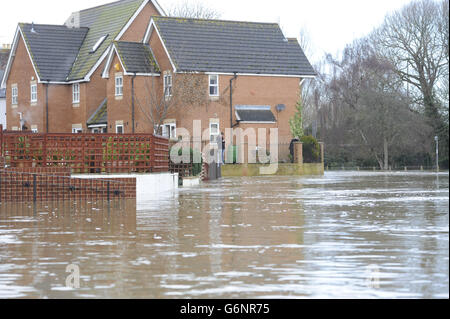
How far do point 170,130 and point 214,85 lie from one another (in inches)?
150

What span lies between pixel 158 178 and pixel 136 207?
275 inches

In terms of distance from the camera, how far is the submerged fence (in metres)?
23.3

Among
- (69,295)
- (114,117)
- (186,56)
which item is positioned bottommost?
(69,295)

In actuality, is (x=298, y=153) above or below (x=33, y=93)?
below

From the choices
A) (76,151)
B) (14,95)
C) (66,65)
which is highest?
(66,65)

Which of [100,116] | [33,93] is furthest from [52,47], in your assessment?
[100,116]

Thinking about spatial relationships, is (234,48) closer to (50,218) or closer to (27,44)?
(27,44)

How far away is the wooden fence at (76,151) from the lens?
25484mm

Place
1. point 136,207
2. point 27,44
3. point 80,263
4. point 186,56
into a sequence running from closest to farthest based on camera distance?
Answer: point 80,263, point 136,207, point 186,56, point 27,44

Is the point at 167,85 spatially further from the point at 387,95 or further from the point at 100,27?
the point at 387,95

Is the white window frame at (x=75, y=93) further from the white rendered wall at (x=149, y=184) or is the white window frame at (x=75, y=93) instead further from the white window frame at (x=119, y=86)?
the white rendered wall at (x=149, y=184)

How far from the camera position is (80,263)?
33.8 feet

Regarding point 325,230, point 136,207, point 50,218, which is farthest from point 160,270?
point 136,207

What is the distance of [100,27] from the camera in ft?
202
